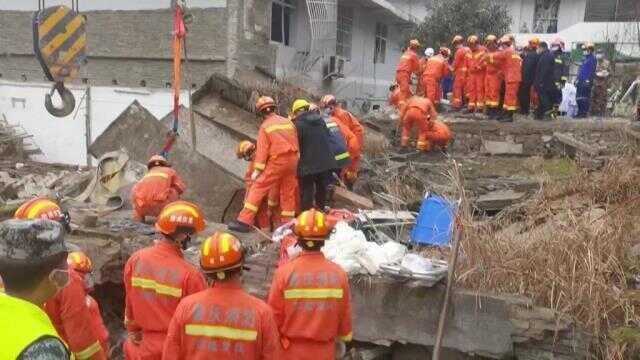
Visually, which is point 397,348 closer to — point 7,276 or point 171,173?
point 171,173

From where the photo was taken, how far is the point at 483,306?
15.2 feet

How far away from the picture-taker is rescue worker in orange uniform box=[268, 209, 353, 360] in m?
3.84

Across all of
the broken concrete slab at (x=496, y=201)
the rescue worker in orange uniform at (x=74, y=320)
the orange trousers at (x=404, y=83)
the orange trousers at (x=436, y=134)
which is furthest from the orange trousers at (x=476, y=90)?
the rescue worker in orange uniform at (x=74, y=320)

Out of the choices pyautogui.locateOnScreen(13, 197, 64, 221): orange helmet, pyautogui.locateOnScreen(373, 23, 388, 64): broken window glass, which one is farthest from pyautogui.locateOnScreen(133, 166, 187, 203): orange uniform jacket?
pyautogui.locateOnScreen(373, 23, 388, 64): broken window glass

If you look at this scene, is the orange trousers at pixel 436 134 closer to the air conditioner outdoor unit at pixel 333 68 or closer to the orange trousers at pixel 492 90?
the orange trousers at pixel 492 90

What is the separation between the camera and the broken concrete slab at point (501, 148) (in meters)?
11.8

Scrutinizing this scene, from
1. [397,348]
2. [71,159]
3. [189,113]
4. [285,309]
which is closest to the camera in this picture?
[285,309]

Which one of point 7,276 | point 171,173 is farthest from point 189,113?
point 7,276

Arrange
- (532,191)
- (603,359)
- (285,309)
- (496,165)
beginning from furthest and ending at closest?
(496,165)
(532,191)
(603,359)
(285,309)

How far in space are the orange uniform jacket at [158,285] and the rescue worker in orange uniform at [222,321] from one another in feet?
2.11

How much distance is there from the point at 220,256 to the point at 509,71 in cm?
1021

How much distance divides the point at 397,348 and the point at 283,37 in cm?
1315

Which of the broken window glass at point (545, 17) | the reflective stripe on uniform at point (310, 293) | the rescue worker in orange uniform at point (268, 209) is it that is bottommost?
the rescue worker in orange uniform at point (268, 209)

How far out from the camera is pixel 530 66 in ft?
41.1
